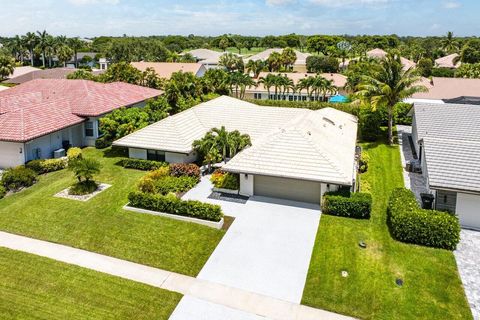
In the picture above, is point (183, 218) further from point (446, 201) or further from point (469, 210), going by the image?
point (469, 210)

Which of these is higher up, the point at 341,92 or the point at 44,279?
the point at 341,92

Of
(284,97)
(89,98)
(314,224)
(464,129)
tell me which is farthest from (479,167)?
(284,97)

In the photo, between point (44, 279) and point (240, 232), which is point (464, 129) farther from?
point (44, 279)

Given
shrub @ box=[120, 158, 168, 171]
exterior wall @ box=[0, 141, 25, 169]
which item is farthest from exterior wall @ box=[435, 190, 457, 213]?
exterior wall @ box=[0, 141, 25, 169]

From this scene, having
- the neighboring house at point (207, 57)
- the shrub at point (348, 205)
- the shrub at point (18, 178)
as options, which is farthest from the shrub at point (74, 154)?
the neighboring house at point (207, 57)

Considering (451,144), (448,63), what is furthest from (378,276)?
(448,63)

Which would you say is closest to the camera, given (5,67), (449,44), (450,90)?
(450,90)

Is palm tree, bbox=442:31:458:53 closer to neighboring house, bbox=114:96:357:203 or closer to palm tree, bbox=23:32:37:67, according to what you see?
neighboring house, bbox=114:96:357:203
